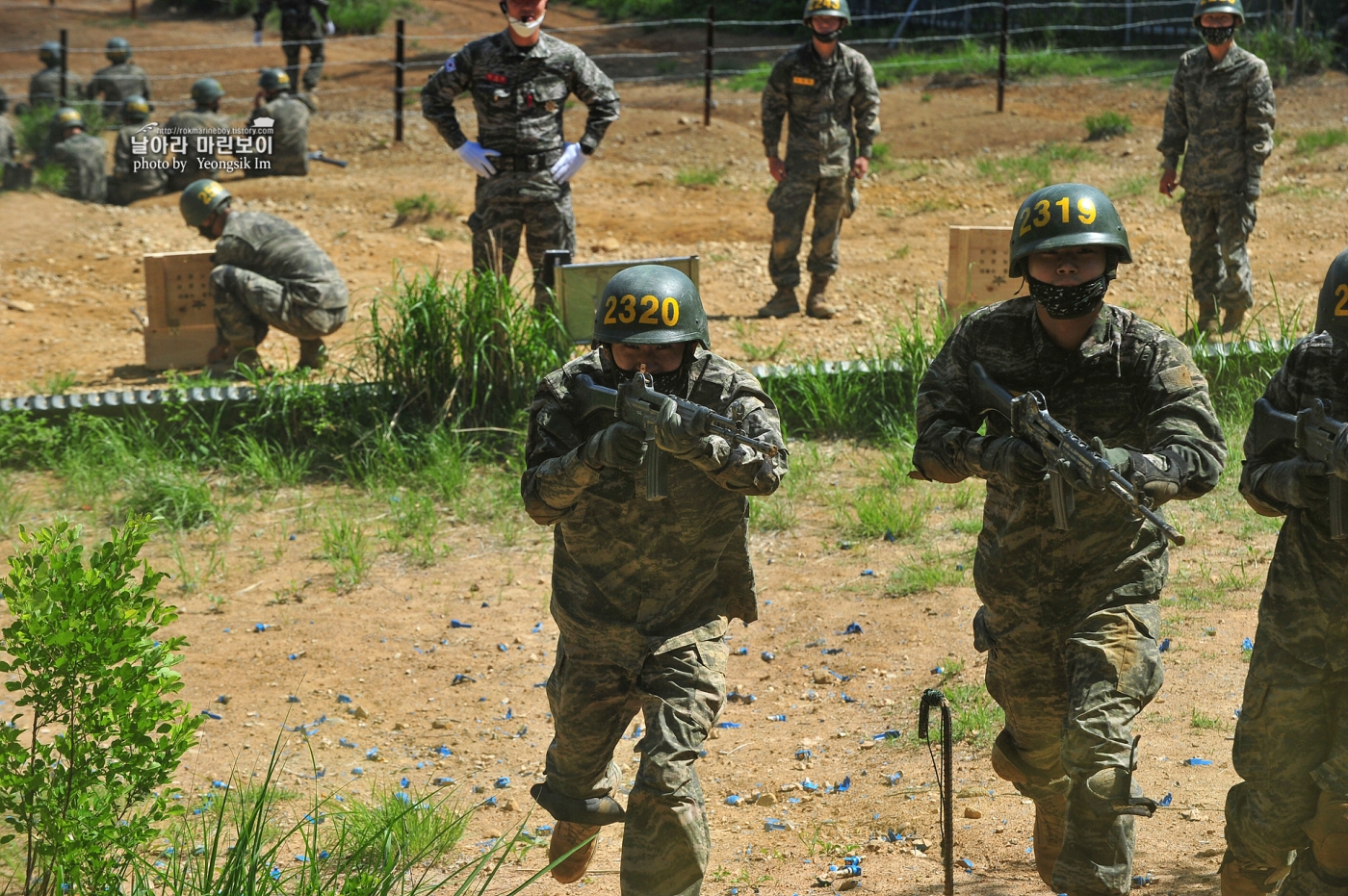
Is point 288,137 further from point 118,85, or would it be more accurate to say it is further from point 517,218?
point 517,218

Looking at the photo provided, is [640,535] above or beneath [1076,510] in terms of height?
beneath

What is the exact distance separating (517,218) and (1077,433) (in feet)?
18.3

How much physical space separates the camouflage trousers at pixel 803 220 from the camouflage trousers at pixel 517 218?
1.76m

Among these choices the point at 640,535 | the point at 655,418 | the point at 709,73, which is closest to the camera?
the point at 655,418

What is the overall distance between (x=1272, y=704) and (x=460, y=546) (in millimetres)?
4448

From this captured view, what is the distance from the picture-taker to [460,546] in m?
7.30

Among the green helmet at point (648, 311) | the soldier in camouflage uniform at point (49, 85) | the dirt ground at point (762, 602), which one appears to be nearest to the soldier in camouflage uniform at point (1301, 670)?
the dirt ground at point (762, 602)

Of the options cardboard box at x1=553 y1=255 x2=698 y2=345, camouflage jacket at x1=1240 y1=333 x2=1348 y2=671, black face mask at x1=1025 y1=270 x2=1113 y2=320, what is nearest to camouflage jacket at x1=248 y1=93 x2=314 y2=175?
cardboard box at x1=553 y1=255 x2=698 y2=345

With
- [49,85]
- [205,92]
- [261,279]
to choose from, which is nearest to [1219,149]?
[261,279]

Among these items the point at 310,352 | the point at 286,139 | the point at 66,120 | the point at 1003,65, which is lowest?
the point at 310,352

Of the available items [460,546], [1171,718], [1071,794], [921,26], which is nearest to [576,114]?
[921,26]

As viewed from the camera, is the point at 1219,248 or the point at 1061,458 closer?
the point at 1061,458

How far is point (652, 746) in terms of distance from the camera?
12.5ft

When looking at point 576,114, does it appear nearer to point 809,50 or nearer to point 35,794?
point 809,50
